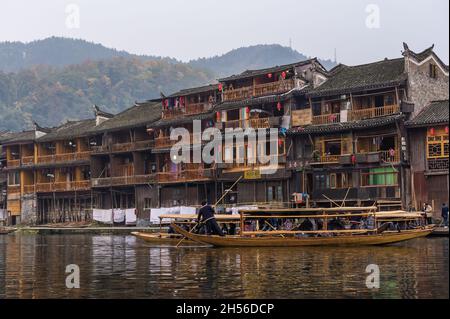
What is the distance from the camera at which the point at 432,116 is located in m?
40.9

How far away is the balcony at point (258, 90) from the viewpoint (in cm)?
4678

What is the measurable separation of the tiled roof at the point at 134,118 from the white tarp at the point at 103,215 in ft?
23.5

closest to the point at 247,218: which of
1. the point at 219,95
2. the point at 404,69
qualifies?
the point at 404,69

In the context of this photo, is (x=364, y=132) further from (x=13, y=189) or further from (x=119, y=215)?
(x=13, y=189)

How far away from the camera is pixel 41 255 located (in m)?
27.3

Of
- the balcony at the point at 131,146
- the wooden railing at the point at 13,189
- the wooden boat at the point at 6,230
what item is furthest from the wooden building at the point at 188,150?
the wooden railing at the point at 13,189

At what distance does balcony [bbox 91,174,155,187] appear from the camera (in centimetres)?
5331

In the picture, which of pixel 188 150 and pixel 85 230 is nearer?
pixel 85 230

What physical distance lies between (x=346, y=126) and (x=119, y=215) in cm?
2161

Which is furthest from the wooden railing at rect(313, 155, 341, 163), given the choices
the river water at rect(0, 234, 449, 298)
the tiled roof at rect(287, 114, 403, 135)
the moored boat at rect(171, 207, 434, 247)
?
the river water at rect(0, 234, 449, 298)

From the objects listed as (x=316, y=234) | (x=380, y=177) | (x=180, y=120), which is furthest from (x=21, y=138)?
(x=316, y=234)

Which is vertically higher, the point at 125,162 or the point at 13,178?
the point at 125,162

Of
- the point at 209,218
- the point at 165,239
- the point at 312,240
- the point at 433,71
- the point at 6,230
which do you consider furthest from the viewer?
the point at 6,230
